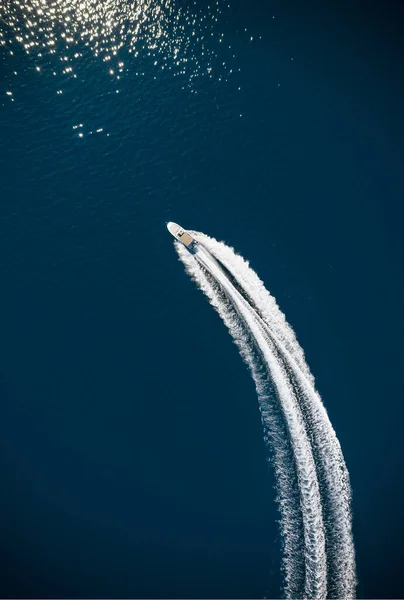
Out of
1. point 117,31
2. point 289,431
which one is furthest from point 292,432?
point 117,31

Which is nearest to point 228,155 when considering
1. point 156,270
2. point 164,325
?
point 156,270

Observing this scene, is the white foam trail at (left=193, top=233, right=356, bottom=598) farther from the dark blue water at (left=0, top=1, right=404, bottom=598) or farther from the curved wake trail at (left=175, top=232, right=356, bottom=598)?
the dark blue water at (left=0, top=1, right=404, bottom=598)

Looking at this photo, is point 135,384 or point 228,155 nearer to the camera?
point 135,384

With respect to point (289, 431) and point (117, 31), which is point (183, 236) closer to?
point (289, 431)

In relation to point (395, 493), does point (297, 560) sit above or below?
below

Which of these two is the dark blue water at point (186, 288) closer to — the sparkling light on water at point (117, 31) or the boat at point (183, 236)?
the sparkling light on water at point (117, 31)

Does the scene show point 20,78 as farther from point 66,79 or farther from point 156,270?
point 156,270
